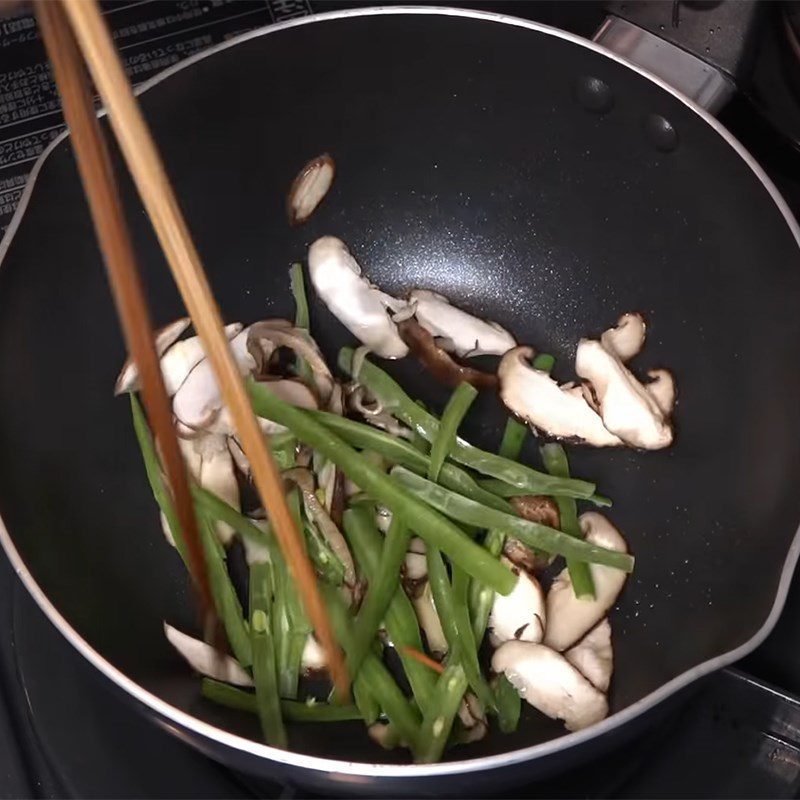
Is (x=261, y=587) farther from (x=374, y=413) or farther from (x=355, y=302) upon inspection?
(x=355, y=302)

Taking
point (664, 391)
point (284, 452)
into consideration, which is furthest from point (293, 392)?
point (664, 391)

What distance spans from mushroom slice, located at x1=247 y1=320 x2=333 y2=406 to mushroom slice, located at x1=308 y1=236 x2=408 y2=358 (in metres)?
0.06

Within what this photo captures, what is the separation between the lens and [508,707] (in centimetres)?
79

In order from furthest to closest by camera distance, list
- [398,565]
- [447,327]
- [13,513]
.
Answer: [447,327] → [398,565] → [13,513]

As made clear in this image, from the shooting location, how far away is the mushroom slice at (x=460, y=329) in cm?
98

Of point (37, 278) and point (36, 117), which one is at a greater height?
point (36, 117)

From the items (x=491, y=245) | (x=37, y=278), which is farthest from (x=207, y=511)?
(x=491, y=245)

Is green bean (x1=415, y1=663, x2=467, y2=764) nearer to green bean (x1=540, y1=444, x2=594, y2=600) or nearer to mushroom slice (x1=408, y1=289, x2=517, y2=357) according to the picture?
green bean (x1=540, y1=444, x2=594, y2=600)

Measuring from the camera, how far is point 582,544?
842mm

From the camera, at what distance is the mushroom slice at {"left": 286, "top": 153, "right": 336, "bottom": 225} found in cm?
99

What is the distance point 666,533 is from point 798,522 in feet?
0.57

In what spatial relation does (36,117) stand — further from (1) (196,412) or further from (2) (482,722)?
(2) (482,722)

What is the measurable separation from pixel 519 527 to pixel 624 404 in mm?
170

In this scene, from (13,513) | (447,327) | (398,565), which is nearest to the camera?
(13,513)
